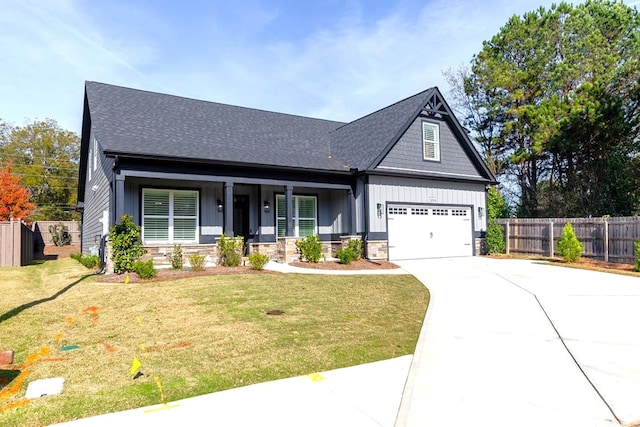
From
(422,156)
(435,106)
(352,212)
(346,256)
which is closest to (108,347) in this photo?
(346,256)

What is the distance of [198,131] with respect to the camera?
14.9 metres

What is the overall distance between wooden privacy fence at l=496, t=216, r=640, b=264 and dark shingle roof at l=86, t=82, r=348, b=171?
914 cm

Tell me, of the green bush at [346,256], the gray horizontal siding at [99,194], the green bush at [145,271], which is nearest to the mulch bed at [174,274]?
the green bush at [145,271]

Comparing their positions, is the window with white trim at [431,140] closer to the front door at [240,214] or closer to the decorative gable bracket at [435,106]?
the decorative gable bracket at [435,106]

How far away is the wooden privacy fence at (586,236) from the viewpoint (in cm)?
1391

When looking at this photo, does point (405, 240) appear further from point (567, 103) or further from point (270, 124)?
point (567, 103)

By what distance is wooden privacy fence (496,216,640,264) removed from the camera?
13906mm

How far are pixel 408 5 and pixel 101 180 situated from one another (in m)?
13.6

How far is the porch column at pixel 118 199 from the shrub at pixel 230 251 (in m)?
3.02

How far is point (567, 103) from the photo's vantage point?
22781 millimetres

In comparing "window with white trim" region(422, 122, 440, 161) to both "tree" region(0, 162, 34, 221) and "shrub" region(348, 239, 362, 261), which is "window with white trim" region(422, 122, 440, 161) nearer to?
"shrub" region(348, 239, 362, 261)

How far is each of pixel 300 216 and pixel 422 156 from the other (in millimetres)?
5987

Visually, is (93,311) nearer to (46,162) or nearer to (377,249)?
(377,249)

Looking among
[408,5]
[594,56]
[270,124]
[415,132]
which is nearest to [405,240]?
[415,132]
